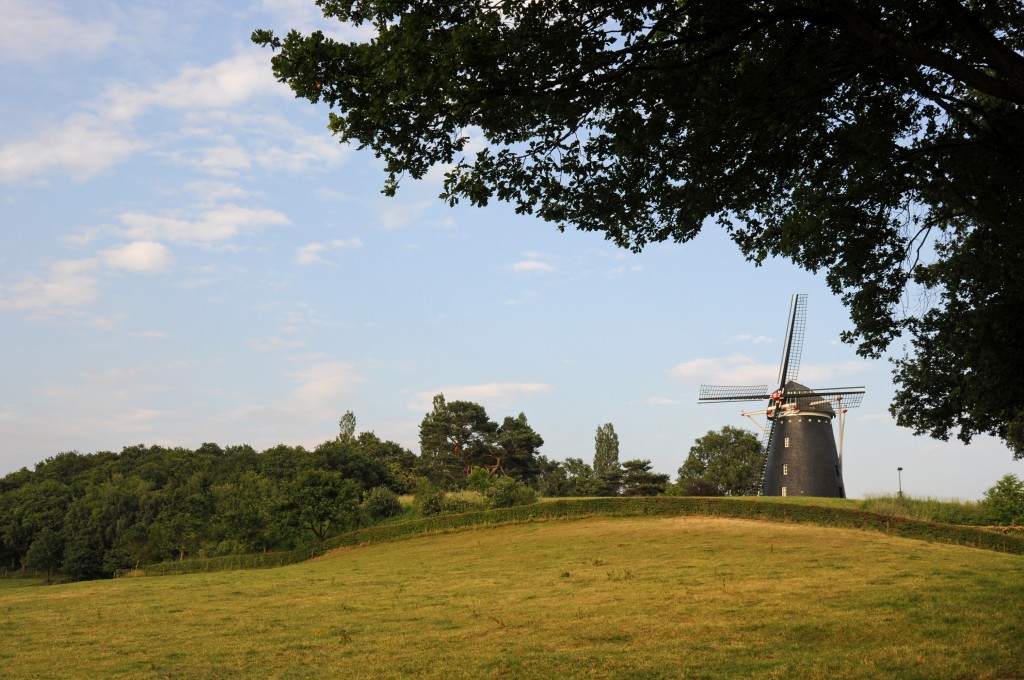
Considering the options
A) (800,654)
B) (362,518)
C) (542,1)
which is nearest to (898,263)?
(800,654)

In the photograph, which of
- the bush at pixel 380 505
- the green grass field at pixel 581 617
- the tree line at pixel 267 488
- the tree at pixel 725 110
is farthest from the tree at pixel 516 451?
the tree at pixel 725 110

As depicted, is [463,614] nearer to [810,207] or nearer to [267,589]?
[267,589]

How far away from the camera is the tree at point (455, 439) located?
295 feet

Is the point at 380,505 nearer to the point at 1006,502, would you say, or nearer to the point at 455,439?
the point at 455,439

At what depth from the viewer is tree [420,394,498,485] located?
89.9 metres

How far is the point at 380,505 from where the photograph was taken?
61.0m

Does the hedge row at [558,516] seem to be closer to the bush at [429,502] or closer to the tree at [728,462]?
the bush at [429,502]

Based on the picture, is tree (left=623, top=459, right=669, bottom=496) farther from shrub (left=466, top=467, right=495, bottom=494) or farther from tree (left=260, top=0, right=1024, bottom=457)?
tree (left=260, top=0, right=1024, bottom=457)

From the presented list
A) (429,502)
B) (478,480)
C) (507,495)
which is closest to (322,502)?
(429,502)

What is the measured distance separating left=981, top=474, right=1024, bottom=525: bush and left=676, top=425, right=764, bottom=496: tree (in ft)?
141

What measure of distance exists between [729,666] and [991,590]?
32.9 feet

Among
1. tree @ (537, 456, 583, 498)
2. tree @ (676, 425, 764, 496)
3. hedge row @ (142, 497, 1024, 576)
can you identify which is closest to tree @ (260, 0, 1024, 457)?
hedge row @ (142, 497, 1024, 576)

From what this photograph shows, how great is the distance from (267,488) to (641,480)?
1670 inches

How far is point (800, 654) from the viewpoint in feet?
48.5
